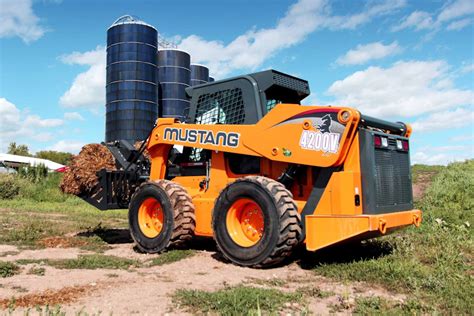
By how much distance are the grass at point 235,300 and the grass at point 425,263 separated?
127cm

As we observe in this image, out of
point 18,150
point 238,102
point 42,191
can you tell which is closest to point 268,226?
point 238,102

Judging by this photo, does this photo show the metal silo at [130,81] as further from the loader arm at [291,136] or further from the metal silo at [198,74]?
the loader arm at [291,136]

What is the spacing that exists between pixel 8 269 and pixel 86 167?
149 inches

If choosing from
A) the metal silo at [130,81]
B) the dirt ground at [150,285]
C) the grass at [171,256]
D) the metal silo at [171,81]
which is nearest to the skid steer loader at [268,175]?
the grass at [171,256]

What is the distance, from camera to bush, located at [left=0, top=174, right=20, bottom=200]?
22.8 metres

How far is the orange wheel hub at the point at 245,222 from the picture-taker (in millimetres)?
6660

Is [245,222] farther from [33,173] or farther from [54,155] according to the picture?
[54,155]

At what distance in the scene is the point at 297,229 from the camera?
20.0 feet

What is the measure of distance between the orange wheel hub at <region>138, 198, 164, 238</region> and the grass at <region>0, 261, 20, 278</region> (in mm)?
2248

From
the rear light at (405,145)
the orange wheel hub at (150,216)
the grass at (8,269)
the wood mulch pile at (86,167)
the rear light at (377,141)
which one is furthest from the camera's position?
the wood mulch pile at (86,167)

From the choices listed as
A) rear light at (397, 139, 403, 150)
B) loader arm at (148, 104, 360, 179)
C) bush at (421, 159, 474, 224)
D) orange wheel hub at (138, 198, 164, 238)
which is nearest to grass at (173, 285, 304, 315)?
loader arm at (148, 104, 360, 179)

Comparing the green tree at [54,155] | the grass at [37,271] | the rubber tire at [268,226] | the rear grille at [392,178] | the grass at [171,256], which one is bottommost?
the grass at [37,271]

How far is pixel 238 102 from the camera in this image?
293 inches

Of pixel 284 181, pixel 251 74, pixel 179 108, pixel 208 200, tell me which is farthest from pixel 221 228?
pixel 179 108
